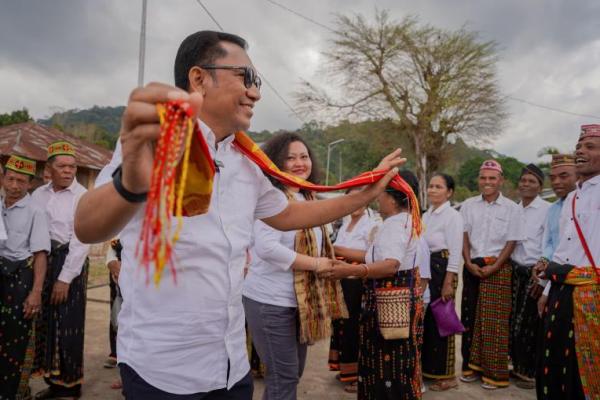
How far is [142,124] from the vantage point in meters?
0.94

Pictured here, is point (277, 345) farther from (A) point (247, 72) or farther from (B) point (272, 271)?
(A) point (247, 72)

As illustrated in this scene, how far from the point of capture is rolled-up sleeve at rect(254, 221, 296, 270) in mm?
2750

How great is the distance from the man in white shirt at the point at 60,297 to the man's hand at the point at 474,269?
12.2ft

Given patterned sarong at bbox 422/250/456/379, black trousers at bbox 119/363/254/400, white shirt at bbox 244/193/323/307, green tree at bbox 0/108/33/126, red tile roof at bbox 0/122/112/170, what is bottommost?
patterned sarong at bbox 422/250/456/379

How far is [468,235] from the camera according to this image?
5039 millimetres

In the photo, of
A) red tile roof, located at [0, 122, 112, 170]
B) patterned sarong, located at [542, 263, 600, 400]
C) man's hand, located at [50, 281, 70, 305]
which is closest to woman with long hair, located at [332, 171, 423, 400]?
patterned sarong, located at [542, 263, 600, 400]

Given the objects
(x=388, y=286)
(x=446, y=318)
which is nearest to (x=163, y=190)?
(x=388, y=286)

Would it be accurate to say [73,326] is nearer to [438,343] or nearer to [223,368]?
[223,368]

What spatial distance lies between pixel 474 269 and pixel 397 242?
2.08 metres

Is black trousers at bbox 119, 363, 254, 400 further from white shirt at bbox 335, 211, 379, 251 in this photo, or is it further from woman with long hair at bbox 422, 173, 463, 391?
woman with long hair at bbox 422, 173, 463, 391

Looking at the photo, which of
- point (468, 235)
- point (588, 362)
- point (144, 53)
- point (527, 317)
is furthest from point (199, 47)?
point (144, 53)

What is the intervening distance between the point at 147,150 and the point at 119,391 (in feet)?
12.2

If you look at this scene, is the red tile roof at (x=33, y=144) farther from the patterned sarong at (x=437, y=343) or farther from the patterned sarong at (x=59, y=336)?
the patterned sarong at (x=437, y=343)

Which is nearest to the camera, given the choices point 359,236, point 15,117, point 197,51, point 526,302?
point 197,51
